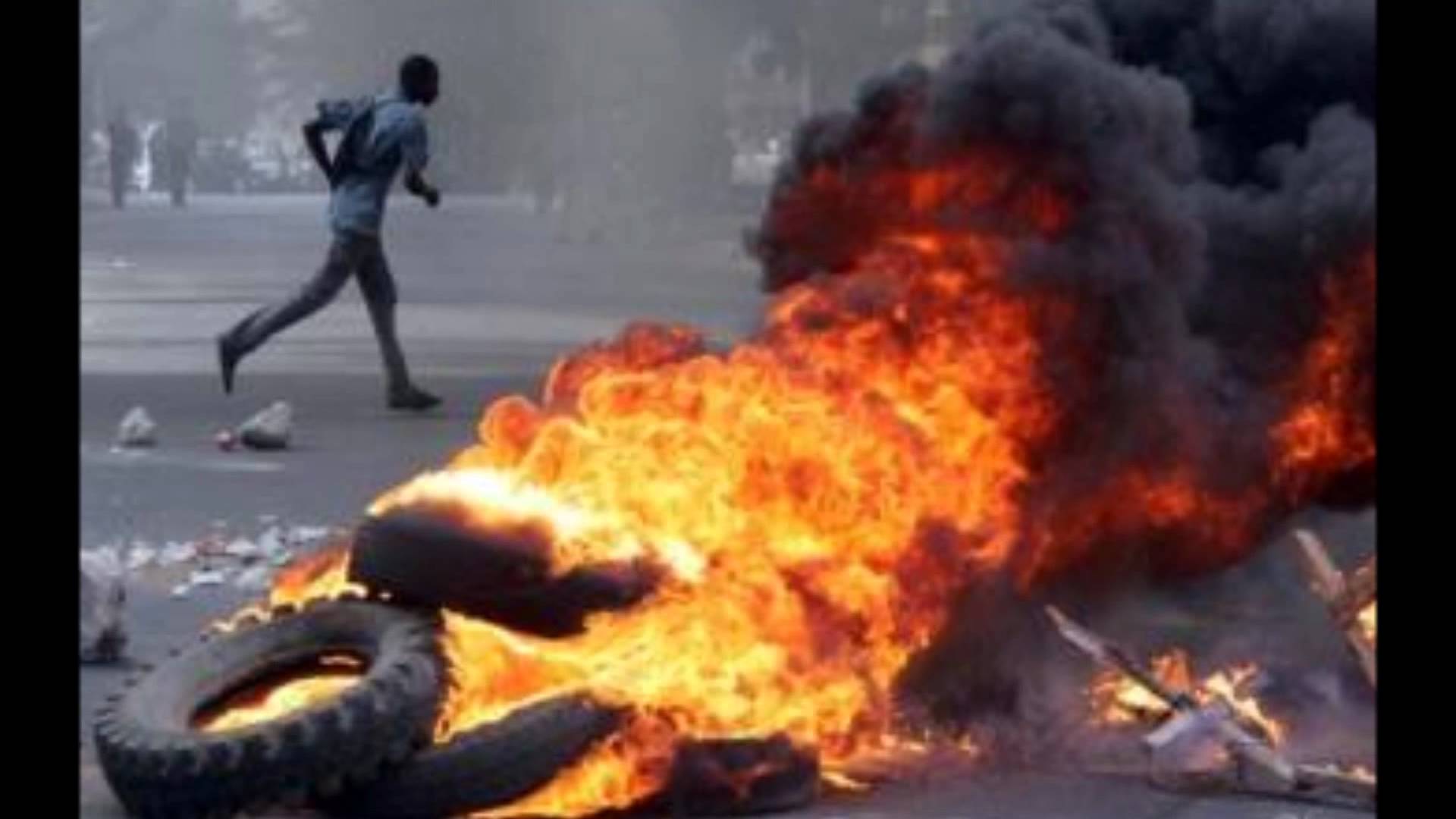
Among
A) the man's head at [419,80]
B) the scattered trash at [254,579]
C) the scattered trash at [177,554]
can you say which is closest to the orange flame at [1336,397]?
the scattered trash at [254,579]

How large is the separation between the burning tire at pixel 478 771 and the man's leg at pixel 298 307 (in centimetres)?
859

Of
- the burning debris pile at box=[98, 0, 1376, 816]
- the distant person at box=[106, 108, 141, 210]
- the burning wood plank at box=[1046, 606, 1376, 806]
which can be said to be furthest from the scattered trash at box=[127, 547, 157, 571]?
the distant person at box=[106, 108, 141, 210]

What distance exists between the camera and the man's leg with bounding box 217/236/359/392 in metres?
14.9

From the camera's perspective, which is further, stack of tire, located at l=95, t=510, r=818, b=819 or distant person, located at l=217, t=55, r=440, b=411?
distant person, located at l=217, t=55, r=440, b=411

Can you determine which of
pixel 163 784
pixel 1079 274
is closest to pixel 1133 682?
pixel 1079 274

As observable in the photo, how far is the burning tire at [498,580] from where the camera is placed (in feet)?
22.6

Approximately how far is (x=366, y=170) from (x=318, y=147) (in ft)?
1.03

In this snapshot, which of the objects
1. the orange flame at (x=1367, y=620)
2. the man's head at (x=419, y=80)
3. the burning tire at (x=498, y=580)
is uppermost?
the man's head at (x=419, y=80)

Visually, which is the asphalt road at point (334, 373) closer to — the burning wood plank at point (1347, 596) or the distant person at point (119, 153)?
the burning wood plank at point (1347, 596)

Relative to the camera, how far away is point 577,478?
7316 millimetres

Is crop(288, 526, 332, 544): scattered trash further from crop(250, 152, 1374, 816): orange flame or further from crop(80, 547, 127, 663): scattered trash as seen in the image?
crop(250, 152, 1374, 816): orange flame
